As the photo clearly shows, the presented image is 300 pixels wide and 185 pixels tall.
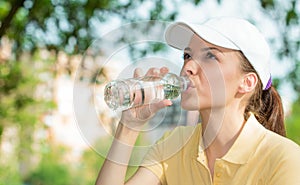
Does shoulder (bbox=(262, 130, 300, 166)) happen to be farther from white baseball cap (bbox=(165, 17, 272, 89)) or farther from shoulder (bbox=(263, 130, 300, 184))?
white baseball cap (bbox=(165, 17, 272, 89))

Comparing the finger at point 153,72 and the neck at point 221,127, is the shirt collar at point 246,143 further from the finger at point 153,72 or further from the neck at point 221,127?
the finger at point 153,72

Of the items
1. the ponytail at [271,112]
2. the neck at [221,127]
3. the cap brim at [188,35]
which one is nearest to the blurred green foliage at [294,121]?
the ponytail at [271,112]

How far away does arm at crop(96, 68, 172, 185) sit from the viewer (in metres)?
1.48

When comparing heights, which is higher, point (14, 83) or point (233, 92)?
point (14, 83)

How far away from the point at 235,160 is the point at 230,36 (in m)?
0.26

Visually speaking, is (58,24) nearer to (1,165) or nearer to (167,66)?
(167,66)

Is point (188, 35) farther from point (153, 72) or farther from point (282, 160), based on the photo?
point (282, 160)

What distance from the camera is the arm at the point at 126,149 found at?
1.48 m

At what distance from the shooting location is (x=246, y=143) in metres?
1.52

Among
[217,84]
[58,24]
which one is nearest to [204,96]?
[217,84]

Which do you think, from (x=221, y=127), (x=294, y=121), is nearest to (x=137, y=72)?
(x=221, y=127)

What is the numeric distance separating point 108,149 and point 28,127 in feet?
18.9

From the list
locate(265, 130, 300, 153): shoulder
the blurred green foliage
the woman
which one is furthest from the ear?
the blurred green foliage

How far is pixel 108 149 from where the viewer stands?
1580mm
